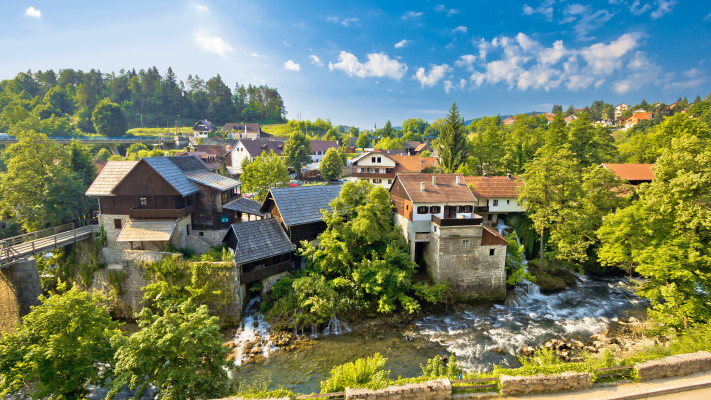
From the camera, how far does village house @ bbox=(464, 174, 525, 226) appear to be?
34319 mm

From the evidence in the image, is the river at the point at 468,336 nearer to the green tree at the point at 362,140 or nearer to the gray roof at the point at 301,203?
the gray roof at the point at 301,203

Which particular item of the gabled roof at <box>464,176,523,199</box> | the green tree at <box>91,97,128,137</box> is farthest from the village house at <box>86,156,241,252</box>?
the green tree at <box>91,97,128,137</box>

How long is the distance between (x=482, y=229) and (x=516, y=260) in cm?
546

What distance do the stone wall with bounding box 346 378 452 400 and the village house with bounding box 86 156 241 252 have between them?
22.0m

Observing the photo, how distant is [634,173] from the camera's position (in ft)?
128

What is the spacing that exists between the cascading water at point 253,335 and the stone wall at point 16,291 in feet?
46.3

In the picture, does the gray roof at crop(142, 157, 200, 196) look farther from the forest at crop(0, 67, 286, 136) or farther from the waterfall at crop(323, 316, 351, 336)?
the forest at crop(0, 67, 286, 136)

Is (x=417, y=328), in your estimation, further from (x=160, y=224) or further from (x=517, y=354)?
(x=160, y=224)

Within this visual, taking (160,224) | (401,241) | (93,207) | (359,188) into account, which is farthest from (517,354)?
(93,207)

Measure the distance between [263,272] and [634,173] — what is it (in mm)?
44408

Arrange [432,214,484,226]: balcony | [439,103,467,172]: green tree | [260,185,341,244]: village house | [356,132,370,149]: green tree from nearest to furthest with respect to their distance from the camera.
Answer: [432,214,484,226]: balcony → [260,185,341,244]: village house → [439,103,467,172]: green tree → [356,132,370,149]: green tree

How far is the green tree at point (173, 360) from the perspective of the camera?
487 inches

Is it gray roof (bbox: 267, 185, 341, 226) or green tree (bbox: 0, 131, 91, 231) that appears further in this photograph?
green tree (bbox: 0, 131, 91, 231)

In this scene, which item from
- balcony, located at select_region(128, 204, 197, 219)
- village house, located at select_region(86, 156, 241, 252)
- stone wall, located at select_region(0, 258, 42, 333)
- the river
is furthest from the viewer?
balcony, located at select_region(128, 204, 197, 219)
